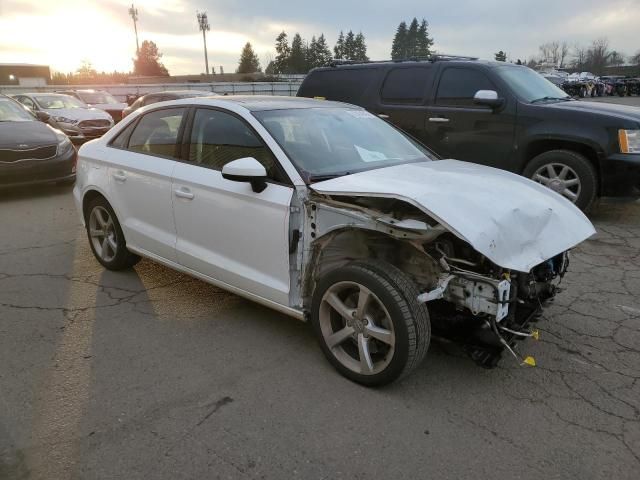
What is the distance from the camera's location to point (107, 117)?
51.3ft

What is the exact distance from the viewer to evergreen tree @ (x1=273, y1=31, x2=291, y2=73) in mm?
109438

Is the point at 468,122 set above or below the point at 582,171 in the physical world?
above

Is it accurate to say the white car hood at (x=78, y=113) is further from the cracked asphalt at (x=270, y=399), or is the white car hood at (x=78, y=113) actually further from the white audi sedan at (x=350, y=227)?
the white audi sedan at (x=350, y=227)

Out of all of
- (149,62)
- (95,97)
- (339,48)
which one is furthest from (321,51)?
(95,97)

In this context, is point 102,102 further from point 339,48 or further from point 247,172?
Answer: point 339,48

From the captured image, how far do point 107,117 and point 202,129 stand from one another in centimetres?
1331

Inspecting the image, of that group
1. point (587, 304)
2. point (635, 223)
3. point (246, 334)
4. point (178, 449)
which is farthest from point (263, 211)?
point (635, 223)

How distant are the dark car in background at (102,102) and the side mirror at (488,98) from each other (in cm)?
1522

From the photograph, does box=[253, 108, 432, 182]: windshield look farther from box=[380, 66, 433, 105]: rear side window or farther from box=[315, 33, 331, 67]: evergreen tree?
box=[315, 33, 331, 67]: evergreen tree

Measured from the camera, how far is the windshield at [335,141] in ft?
11.3

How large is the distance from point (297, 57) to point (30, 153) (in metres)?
107

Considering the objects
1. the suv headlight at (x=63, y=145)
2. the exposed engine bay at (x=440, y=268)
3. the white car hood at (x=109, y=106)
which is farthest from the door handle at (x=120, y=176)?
the white car hood at (x=109, y=106)

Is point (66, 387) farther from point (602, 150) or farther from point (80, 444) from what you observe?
point (602, 150)

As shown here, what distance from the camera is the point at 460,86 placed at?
284 inches
